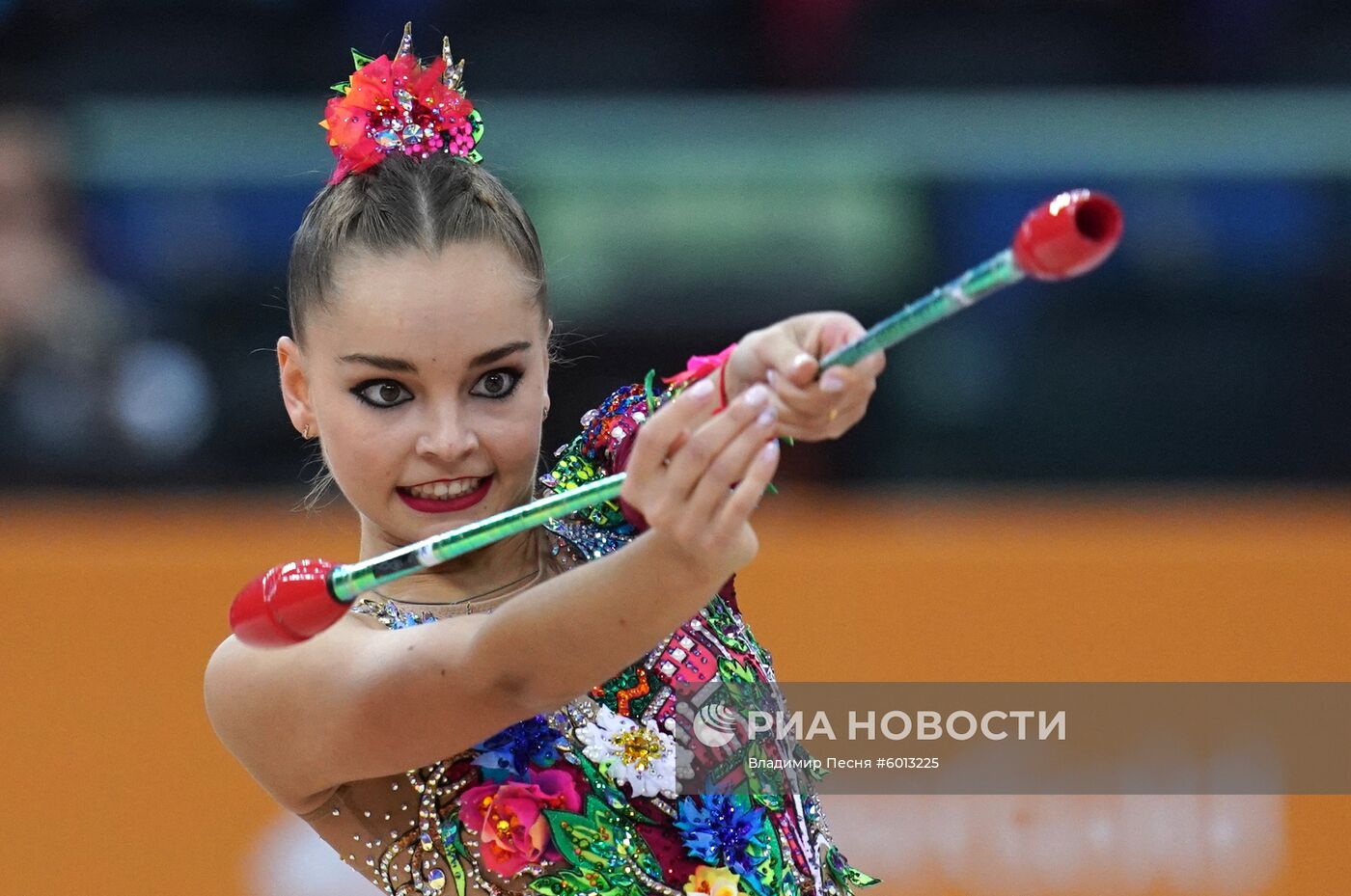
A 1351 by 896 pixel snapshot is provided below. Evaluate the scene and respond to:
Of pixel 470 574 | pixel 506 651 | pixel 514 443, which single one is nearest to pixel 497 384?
pixel 514 443

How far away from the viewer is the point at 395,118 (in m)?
1.57

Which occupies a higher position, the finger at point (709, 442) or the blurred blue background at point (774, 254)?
the blurred blue background at point (774, 254)

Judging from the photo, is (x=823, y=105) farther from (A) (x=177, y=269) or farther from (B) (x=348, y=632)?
(B) (x=348, y=632)

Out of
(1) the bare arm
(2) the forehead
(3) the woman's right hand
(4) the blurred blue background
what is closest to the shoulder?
(1) the bare arm

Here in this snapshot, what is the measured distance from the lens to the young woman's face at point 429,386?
1.42 metres

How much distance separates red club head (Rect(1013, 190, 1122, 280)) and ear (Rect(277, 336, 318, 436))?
75 centimetres

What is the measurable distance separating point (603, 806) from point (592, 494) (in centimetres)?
43

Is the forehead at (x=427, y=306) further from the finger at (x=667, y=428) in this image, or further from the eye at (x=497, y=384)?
the finger at (x=667, y=428)

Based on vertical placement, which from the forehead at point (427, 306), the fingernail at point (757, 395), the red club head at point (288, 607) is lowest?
the red club head at point (288, 607)

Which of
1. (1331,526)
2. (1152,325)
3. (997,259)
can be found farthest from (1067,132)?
(997,259)

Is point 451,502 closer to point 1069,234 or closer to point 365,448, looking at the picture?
point 365,448

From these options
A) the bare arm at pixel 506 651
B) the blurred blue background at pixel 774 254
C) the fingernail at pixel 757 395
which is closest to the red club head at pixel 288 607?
the bare arm at pixel 506 651

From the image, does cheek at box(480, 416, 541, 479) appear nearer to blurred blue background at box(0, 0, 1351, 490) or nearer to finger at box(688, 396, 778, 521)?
finger at box(688, 396, 778, 521)

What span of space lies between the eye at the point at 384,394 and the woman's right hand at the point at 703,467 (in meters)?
0.36
